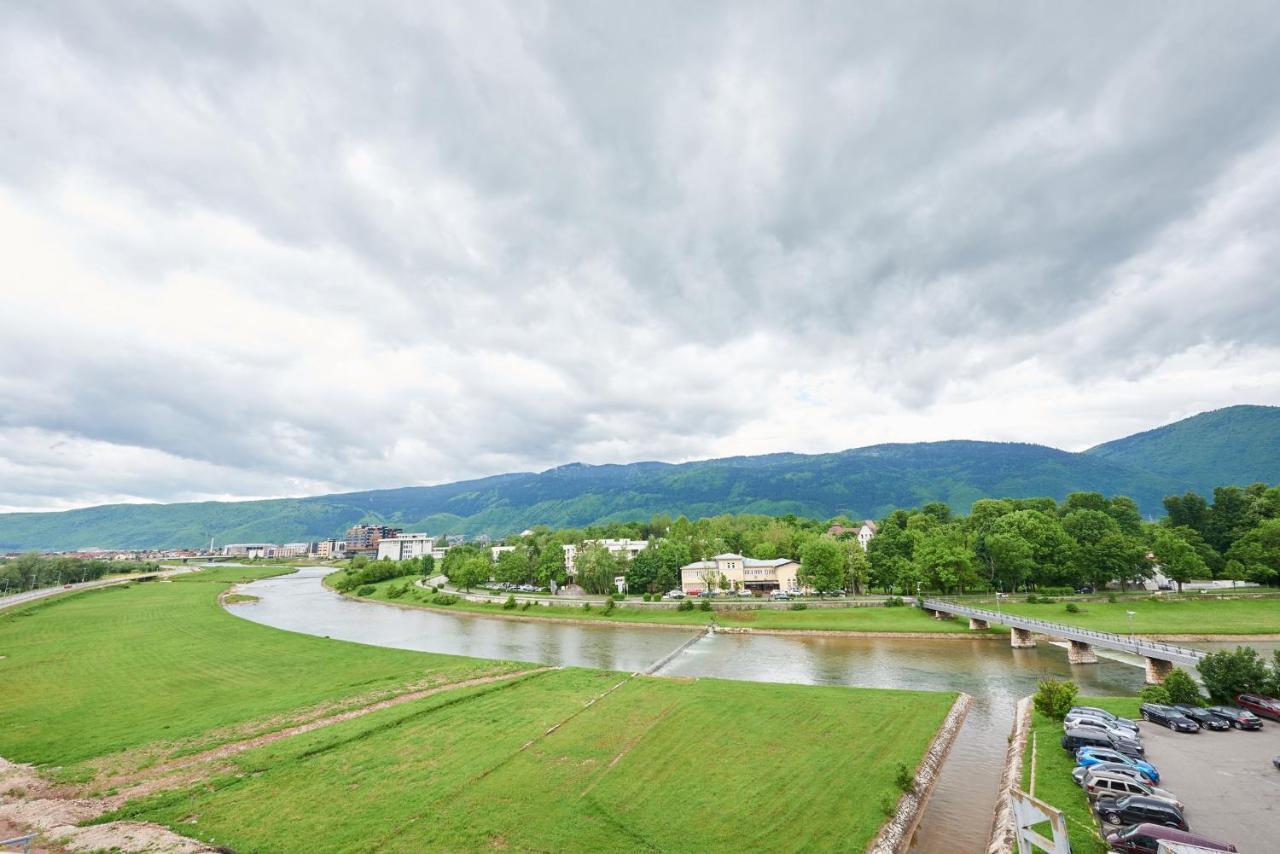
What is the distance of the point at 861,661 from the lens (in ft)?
159

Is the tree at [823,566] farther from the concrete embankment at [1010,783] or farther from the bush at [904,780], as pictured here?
the bush at [904,780]

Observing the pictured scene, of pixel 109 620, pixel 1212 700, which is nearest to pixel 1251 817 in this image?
pixel 1212 700

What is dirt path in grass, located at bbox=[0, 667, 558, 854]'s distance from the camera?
59.2ft

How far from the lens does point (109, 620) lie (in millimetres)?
74250

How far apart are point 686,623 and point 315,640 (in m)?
44.1

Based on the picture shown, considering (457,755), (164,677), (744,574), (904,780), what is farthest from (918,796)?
(744,574)

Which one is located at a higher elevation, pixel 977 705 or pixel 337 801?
pixel 337 801

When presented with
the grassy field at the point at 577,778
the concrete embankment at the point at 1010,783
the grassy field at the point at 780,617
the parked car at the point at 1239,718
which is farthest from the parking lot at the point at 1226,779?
the grassy field at the point at 780,617

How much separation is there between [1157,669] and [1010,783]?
28.4m

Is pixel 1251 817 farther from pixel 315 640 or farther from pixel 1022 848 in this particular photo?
pixel 315 640

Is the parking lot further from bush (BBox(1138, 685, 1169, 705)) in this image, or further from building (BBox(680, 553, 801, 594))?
building (BBox(680, 553, 801, 594))

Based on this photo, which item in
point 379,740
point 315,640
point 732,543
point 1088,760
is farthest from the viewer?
point 732,543

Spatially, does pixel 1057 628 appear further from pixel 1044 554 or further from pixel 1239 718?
pixel 1044 554

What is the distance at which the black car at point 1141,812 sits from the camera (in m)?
16.7
